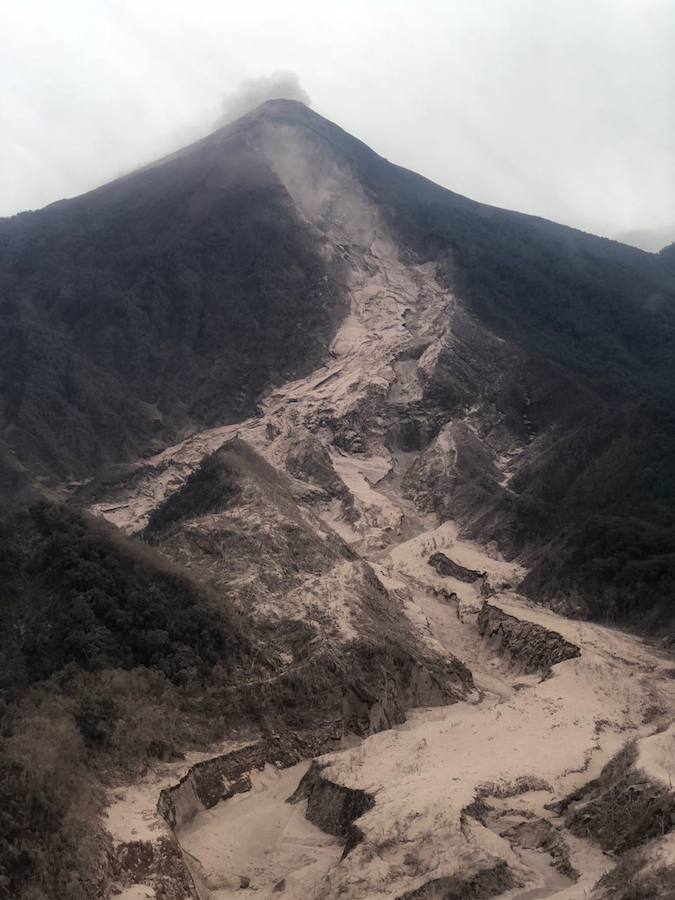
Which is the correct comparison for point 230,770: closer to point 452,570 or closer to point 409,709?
point 409,709

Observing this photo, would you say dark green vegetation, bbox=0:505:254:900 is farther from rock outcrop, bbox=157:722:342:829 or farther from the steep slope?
the steep slope

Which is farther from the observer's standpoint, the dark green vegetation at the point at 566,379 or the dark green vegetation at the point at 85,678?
the dark green vegetation at the point at 566,379

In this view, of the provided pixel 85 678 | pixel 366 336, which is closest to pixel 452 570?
pixel 85 678

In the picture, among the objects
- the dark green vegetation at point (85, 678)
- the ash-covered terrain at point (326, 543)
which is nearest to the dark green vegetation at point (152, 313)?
the ash-covered terrain at point (326, 543)

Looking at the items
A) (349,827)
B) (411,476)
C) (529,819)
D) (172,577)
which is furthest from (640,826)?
(411,476)

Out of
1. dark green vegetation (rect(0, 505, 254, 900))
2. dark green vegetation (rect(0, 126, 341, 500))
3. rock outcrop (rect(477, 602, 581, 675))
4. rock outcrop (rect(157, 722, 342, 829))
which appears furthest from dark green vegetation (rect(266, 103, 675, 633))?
dark green vegetation (rect(0, 505, 254, 900))

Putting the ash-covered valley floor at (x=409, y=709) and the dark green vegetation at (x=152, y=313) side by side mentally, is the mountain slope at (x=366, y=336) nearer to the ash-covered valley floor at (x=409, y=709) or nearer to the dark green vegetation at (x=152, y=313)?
the dark green vegetation at (x=152, y=313)
